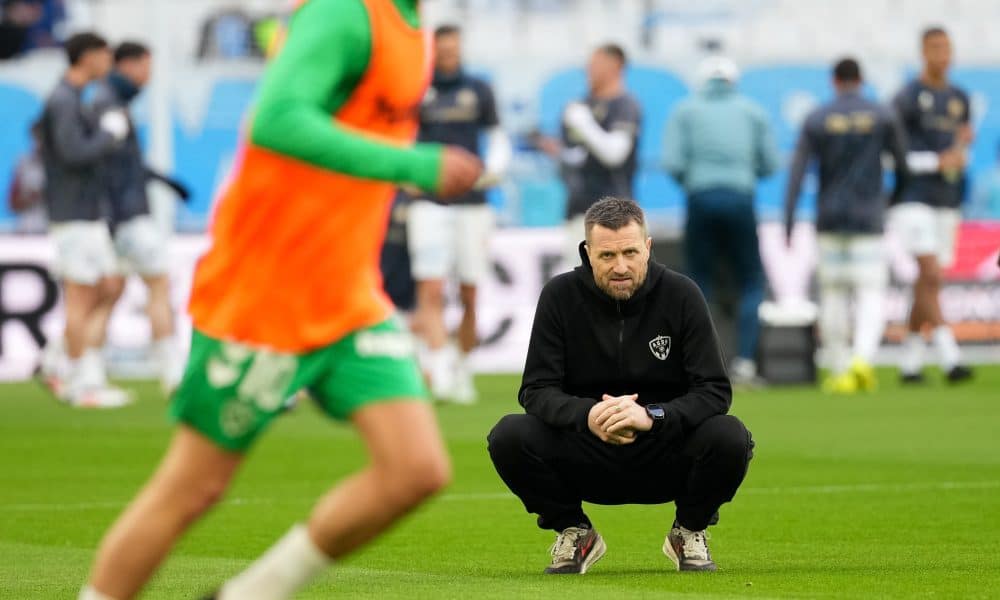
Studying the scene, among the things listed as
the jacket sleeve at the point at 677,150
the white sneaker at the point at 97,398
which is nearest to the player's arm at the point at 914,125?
the jacket sleeve at the point at 677,150

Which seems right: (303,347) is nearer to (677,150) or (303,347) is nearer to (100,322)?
(100,322)

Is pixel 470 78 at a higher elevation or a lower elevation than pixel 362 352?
lower

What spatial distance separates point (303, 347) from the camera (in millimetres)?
4770

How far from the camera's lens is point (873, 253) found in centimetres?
1688

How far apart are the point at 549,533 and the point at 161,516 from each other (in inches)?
140

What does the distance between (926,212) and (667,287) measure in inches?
417

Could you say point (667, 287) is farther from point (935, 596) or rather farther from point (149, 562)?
point (149, 562)

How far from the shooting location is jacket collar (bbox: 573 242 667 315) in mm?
6895

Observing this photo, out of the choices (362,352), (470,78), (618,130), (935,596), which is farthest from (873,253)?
(362,352)

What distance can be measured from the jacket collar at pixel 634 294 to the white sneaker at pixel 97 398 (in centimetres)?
948

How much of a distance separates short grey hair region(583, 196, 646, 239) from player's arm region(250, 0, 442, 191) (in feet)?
7.05

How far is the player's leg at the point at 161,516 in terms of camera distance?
4766 mm

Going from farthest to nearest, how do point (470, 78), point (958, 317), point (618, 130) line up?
point (958, 317)
point (618, 130)
point (470, 78)

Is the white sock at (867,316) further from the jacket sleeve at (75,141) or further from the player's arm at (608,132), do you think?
the jacket sleeve at (75,141)
